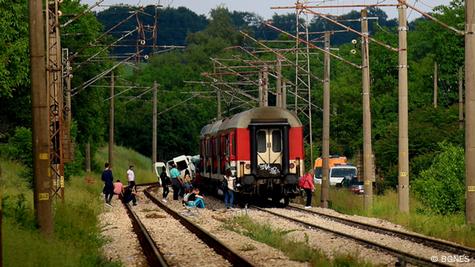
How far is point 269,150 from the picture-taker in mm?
41750

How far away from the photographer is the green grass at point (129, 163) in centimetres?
8581

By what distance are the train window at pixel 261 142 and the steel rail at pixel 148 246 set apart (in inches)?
269

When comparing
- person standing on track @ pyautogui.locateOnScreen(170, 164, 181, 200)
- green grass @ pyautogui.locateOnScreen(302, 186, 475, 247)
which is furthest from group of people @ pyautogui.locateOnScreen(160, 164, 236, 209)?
green grass @ pyautogui.locateOnScreen(302, 186, 475, 247)

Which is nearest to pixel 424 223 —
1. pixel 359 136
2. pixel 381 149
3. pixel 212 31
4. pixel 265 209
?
pixel 265 209

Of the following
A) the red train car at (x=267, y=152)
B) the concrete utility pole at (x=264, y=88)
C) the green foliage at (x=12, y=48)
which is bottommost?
the red train car at (x=267, y=152)

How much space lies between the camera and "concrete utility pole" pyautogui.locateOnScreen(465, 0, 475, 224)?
2675 cm

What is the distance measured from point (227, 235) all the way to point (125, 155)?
69.9 m

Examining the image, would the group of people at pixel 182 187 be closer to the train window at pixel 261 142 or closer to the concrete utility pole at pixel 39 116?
the train window at pixel 261 142

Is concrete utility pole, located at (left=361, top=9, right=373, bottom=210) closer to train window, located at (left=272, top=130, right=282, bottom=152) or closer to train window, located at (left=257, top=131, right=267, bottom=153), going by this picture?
train window, located at (left=272, top=130, right=282, bottom=152)

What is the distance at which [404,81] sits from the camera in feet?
112

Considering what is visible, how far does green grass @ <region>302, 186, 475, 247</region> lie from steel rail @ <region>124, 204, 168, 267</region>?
677cm

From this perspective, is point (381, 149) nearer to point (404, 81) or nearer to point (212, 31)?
point (404, 81)

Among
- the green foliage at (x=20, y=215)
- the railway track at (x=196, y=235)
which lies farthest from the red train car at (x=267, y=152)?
the green foliage at (x=20, y=215)

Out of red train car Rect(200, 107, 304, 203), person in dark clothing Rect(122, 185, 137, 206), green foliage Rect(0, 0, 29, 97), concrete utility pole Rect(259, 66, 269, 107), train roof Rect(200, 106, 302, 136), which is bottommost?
person in dark clothing Rect(122, 185, 137, 206)
